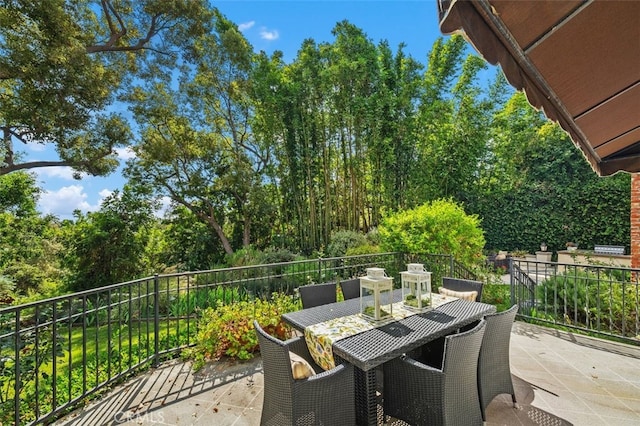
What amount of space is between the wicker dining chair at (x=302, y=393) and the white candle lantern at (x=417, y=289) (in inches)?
37.1

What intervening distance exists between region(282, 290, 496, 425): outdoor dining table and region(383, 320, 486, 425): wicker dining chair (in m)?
0.13

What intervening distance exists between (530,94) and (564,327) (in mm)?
3860

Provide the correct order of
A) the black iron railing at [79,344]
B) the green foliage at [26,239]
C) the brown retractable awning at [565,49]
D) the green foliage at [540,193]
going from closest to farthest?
the brown retractable awning at [565,49] < the black iron railing at [79,344] < the green foliage at [26,239] < the green foliage at [540,193]

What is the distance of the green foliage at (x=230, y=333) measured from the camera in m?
3.01

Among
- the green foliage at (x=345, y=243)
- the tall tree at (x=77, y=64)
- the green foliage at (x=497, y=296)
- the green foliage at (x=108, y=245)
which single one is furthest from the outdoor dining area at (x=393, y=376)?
the tall tree at (x=77, y=64)

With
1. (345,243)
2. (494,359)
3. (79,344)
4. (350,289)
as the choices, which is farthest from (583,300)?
(79,344)

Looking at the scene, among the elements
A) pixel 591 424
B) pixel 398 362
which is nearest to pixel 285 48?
pixel 398 362

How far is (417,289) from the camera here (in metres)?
2.32

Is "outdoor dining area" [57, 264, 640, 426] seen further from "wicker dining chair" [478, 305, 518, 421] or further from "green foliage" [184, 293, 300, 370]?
"green foliage" [184, 293, 300, 370]

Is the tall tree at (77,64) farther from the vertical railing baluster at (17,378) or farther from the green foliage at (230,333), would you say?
the green foliage at (230,333)

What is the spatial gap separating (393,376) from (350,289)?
4.04 ft

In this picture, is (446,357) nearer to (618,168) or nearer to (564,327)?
(618,168)

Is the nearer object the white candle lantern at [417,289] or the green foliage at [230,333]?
the white candle lantern at [417,289]

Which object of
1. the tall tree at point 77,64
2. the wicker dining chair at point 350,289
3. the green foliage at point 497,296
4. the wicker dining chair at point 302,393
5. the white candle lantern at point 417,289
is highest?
the tall tree at point 77,64
